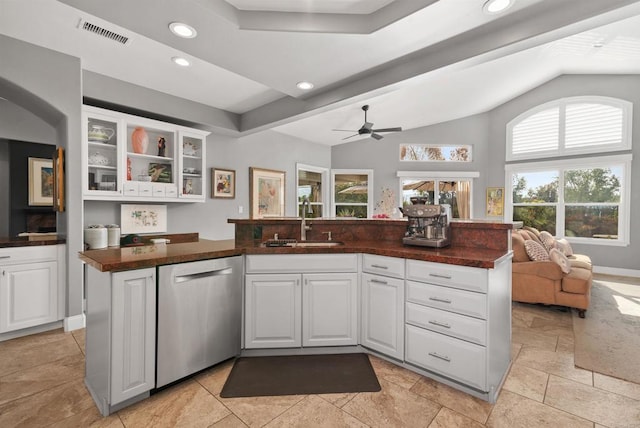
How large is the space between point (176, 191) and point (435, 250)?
3415 mm

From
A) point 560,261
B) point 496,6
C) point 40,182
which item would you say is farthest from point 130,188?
point 560,261

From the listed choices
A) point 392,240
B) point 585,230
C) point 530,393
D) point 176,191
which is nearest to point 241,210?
point 176,191

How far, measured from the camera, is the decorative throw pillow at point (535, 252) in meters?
3.69

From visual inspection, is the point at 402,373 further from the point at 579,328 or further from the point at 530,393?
the point at 579,328

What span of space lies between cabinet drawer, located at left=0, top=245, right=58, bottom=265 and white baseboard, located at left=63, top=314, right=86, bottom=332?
25.4 inches

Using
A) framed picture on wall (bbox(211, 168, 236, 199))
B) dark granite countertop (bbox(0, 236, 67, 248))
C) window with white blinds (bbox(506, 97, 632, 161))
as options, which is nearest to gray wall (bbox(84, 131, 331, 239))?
framed picture on wall (bbox(211, 168, 236, 199))

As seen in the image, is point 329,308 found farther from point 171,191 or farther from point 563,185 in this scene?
point 563,185

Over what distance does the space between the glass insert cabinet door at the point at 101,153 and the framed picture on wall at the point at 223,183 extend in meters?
1.51

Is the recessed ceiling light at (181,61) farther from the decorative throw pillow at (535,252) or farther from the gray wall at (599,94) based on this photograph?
the gray wall at (599,94)

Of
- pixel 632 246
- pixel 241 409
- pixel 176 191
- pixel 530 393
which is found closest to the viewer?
pixel 241 409

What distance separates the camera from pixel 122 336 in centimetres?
172

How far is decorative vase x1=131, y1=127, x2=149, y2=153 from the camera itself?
372 cm

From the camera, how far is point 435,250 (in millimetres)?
2203

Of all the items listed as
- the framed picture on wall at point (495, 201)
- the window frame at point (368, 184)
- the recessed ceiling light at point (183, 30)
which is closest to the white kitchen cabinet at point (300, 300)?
the recessed ceiling light at point (183, 30)
